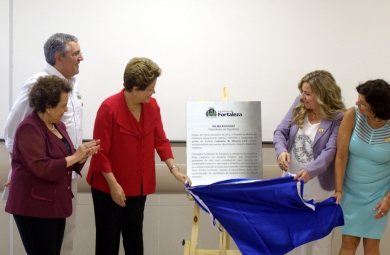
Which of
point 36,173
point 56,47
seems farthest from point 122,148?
point 56,47

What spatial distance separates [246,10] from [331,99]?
1163 mm

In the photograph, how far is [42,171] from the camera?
2553mm

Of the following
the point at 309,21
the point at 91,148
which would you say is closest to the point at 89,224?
the point at 91,148

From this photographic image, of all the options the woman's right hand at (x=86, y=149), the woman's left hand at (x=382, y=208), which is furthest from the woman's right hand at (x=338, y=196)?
the woman's right hand at (x=86, y=149)

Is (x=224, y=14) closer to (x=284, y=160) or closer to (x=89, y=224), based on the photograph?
(x=284, y=160)

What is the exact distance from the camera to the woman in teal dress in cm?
301

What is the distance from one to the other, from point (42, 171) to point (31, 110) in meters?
0.56

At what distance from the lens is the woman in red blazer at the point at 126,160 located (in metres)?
2.89

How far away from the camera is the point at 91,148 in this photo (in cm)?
270

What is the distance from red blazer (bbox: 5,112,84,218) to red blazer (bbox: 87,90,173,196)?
0.32m

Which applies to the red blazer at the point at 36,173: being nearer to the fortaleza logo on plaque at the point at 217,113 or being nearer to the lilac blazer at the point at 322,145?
the fortaleza logo on plaque at the point at 217,113

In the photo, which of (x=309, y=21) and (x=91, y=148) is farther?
(x=309, y=21)

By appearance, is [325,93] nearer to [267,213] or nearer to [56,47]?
[267,213]

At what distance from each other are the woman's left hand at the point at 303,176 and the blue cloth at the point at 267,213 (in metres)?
0.03
